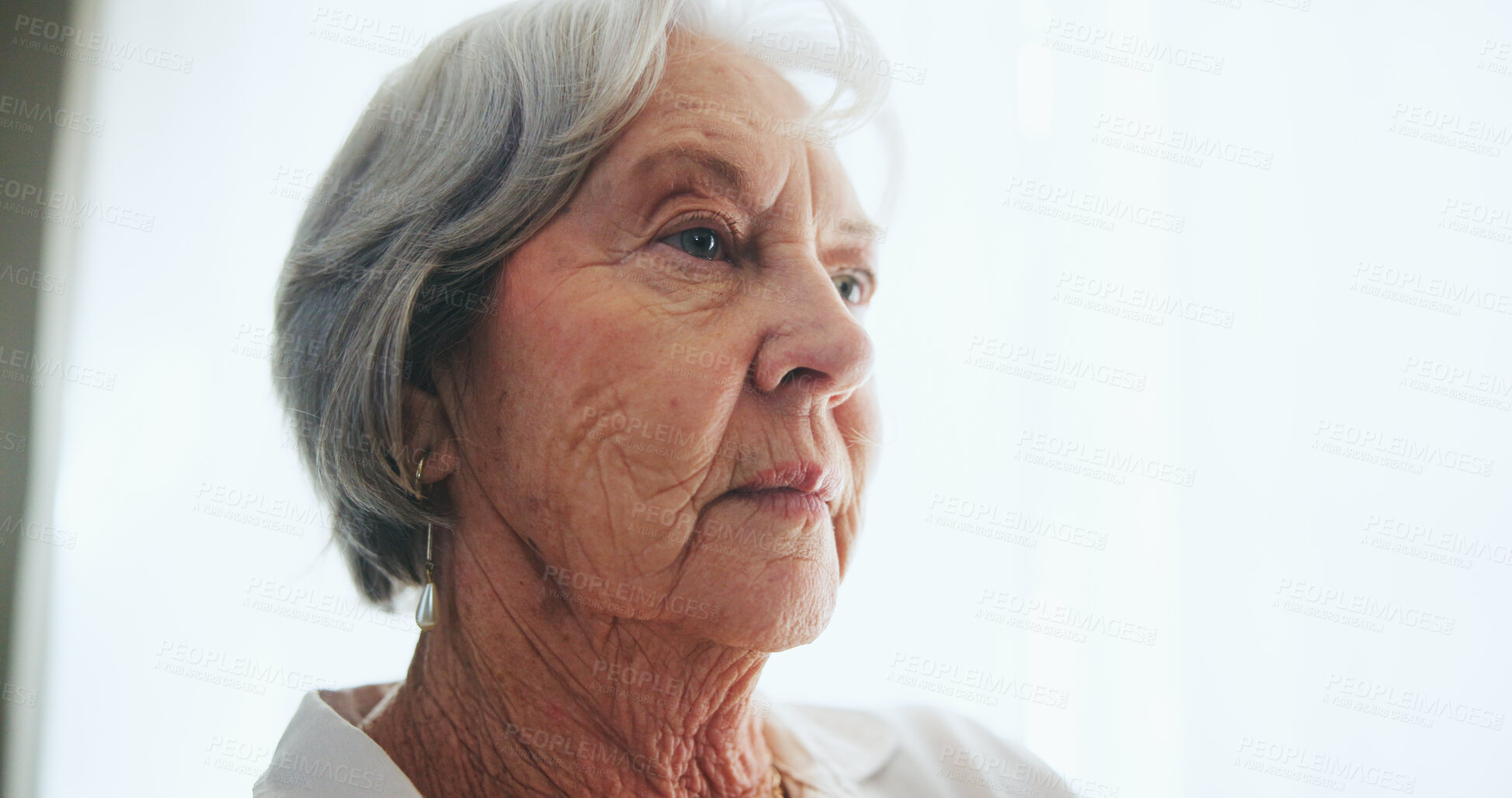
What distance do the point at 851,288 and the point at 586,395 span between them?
0.43m

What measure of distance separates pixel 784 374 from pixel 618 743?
0.46 meters

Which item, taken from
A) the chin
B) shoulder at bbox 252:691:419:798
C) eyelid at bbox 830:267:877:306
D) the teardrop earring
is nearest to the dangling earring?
the teardrop earring

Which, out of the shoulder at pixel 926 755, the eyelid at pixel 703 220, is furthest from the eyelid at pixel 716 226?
the shoulder at pixel 926 755

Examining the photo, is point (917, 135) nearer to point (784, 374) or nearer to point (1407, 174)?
point (1407, 174)

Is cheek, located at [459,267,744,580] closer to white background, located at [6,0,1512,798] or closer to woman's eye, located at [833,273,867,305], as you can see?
woman's eye, located at [833,273,867,305]

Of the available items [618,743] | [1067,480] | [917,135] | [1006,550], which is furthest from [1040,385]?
[618,743]

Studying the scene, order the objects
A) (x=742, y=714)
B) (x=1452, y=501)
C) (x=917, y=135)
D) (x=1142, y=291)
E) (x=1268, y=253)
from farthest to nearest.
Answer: (x=917, y=135), (x=1142, y=291), (x=1268, y=253), (x=1452, y=501), (x=742, y=714)

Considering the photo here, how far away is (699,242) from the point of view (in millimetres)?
944

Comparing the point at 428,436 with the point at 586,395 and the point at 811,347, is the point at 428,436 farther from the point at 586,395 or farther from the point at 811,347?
the point at 811,347

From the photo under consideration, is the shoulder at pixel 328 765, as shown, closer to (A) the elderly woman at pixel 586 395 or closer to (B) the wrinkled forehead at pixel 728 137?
(A) the elderly woman at pixel 586 395

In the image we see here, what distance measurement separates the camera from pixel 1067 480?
1.66 meters

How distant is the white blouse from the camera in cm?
93

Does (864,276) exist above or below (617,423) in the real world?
above

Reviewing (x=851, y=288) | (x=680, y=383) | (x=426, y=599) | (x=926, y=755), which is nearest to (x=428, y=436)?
(x=426, y=599)
